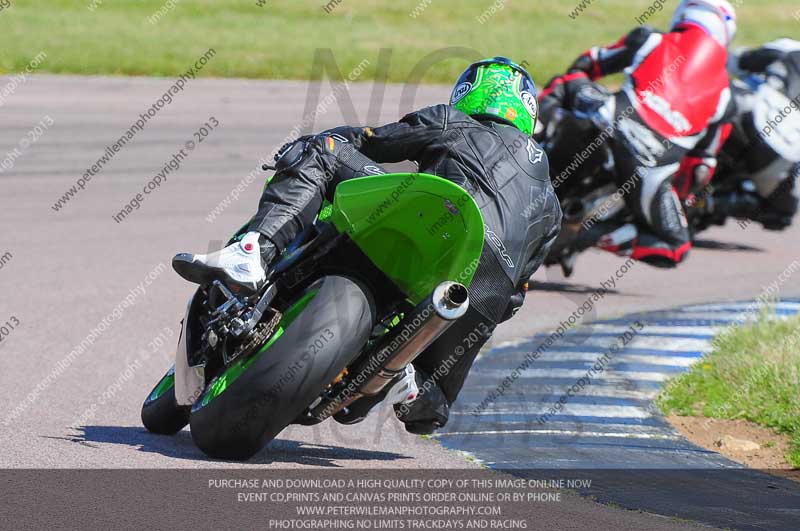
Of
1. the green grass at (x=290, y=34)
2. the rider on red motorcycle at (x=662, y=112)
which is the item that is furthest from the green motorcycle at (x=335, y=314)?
the green grass at (x=290, y=34)

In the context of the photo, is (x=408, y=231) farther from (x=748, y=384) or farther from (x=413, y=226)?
(x=748, y=384)

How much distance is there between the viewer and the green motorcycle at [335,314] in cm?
441

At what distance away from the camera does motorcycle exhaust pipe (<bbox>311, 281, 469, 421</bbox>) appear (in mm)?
4301

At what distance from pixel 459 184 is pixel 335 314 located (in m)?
0.72

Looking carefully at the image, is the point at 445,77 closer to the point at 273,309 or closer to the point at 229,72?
the point at 229,72

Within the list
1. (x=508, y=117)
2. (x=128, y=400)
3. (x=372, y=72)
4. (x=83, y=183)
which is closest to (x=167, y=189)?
(x=83, y=183)

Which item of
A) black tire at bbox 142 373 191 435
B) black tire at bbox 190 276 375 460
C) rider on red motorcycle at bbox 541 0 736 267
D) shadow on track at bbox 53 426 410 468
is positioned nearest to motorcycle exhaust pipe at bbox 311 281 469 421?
black tire at bbox 190 276 375 460

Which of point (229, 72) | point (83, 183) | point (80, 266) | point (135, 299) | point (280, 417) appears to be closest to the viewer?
point (280, 417)

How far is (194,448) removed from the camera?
4.96 metres

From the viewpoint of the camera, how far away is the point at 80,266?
928cm

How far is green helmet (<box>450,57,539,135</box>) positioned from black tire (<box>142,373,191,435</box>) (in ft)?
5.29

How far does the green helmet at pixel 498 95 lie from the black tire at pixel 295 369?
1.04 meters

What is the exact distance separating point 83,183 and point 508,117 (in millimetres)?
7632

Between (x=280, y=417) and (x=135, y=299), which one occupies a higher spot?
(x=280, y=417)
